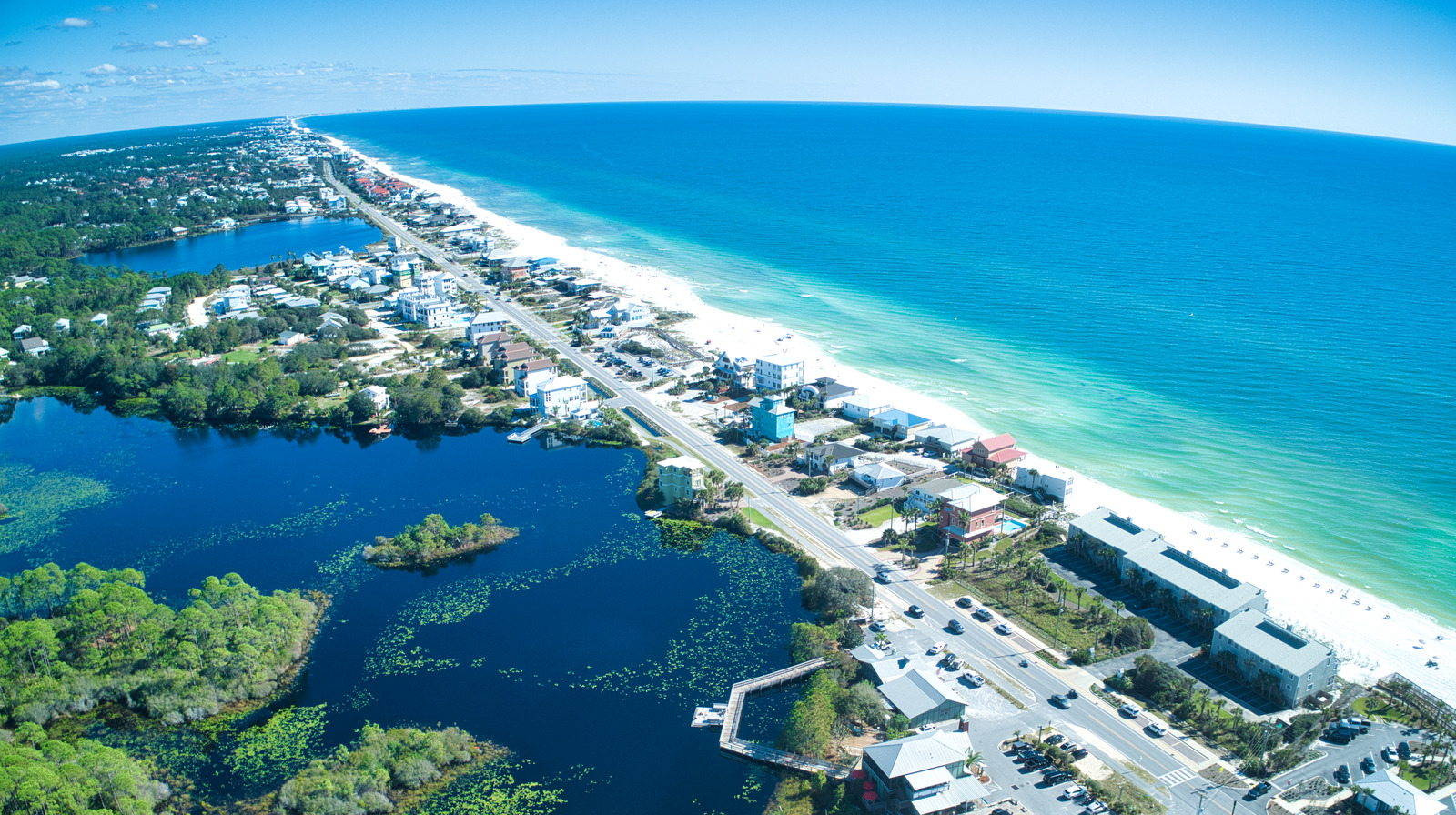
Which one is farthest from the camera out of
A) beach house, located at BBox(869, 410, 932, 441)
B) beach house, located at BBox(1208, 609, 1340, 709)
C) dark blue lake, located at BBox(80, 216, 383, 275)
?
dark blue lake, located at BBox(80, 216, 383, 275)

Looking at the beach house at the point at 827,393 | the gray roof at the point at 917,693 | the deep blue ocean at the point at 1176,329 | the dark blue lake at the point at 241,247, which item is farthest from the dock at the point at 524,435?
the dark blue lake at the point at 241,247

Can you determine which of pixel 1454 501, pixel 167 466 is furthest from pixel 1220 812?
pixel 167 466

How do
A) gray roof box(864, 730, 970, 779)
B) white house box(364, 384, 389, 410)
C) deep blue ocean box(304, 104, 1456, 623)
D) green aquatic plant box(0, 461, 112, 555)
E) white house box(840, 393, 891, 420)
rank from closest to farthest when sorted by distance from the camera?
1. gray roof box(864, 730, 970, 779)
2. green aquatic plant box(0, 461, 112, 555)
3. deep blue ocean box(304, 104, 1456, 623)
4. white house box(840, 393, 891, 420)
5. white house box(364, 384, 389, 410)

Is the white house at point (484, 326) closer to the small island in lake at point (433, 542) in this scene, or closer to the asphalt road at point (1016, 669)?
the asphalt road at point (1016, 669)

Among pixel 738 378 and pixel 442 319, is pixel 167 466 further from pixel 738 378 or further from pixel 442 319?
pixel 738 378

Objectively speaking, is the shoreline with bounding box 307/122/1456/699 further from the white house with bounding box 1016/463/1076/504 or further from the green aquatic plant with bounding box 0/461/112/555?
the green aquatic plant with bounding box 0/461/112/555

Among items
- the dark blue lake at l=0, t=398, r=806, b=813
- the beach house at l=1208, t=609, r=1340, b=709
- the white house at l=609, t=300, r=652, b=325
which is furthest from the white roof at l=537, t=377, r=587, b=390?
the beach house at l=1208, t=609, r=1340, b=709

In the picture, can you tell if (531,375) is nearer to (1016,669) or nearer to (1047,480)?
(1047,480)
